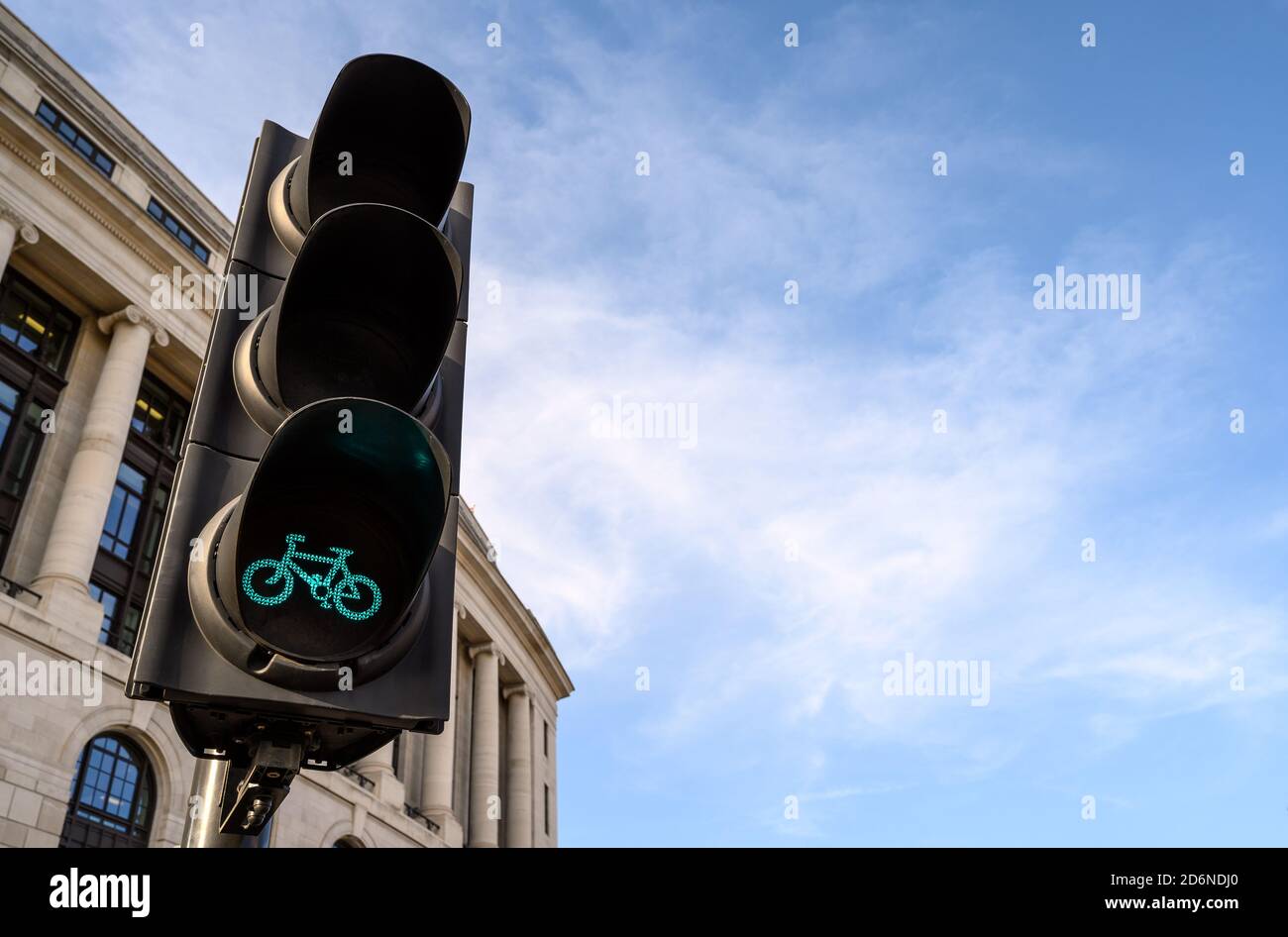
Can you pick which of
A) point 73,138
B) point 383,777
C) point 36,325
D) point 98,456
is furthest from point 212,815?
point 383,777

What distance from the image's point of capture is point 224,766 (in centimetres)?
212

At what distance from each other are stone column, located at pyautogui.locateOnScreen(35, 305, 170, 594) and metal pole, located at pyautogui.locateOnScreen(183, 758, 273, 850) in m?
24.7

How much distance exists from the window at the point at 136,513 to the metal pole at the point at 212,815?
25.5 metres

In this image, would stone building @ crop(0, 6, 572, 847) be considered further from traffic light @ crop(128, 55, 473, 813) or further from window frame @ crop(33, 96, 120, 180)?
traffic light @ crop(128, 55, 473, 813)

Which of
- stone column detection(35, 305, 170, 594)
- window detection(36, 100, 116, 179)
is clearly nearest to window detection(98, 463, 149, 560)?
stone column detection(35, 305, 170, 594)

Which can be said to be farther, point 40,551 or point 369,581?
point 40,551

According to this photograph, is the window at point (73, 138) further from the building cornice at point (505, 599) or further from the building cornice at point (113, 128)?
the building cornice at point (505, 599)

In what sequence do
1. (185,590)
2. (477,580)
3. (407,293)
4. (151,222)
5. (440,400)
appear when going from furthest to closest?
1. (477,580)
2. (151,222)
3. (440,400)
4. (407,293)
5. (185,590)

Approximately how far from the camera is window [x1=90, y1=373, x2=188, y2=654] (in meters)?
26.3

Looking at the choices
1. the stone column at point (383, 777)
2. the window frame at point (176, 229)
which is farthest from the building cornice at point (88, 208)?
the stone column at point (383, 777)
